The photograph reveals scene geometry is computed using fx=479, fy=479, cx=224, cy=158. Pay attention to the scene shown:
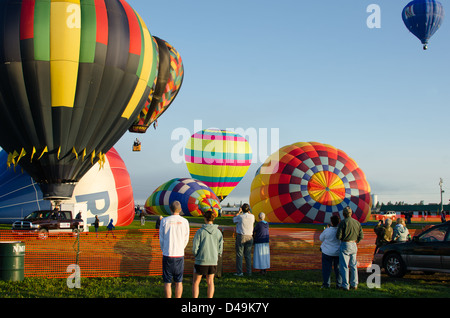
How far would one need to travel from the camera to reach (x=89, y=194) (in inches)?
1106

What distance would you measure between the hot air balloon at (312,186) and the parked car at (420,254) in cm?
1655

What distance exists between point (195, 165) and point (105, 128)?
27921mm

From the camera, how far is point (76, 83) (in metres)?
17.8

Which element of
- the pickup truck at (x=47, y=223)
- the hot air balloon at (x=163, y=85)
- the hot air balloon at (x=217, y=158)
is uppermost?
the hot air balloon at (x=163, y=85)

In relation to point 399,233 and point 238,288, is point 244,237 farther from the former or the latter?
point 399,233

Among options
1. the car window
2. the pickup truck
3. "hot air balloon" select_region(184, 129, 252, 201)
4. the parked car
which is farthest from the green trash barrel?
"hot air balloon" select_region(184, 129, 252, 201)

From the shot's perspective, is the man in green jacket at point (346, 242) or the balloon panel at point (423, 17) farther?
the balloon panel at point (423, 17)

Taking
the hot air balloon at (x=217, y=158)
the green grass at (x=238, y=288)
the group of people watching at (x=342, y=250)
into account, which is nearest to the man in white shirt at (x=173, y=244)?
the green grass at (x=238, y=288)

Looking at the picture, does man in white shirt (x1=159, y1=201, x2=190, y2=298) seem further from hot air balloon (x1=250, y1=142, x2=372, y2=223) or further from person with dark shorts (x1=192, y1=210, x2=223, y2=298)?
hot air balloon (x1=250, y1=142, x2=372, y2=223)

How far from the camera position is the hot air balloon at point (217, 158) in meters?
46.4

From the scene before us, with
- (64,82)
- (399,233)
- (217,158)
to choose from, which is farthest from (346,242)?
(217,158)

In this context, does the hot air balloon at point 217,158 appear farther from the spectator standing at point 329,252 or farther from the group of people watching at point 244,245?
the spectator standing at point 329,252

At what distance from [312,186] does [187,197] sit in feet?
40.6

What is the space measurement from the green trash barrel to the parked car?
8.02 m
